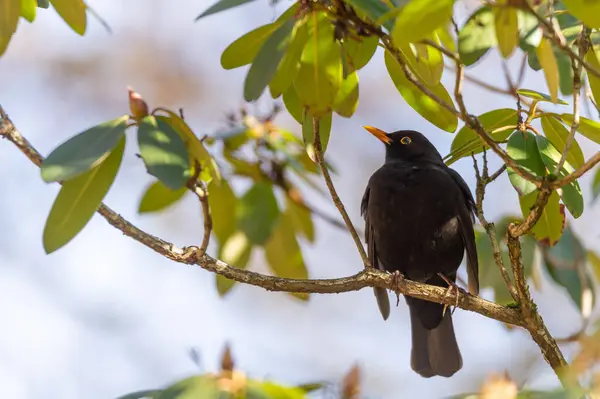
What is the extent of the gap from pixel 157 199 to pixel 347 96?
Result: 1240mm

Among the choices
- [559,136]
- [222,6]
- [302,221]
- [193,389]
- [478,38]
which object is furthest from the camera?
[302,221]

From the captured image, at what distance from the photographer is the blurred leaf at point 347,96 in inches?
123

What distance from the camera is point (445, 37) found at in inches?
122

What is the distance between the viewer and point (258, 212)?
4.19 metres

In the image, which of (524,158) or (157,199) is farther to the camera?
(157,199)

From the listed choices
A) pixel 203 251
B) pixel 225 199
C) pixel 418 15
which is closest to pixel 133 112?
pixel 203 251

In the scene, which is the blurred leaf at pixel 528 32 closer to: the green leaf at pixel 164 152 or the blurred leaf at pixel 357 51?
the blurred leaf at pixel 357 51

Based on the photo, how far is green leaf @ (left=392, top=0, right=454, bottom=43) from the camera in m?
2.36

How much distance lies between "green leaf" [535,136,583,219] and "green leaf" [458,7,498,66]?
0.91 m

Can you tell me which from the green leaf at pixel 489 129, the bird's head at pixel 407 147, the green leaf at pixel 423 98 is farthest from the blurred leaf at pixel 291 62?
the bird's head at pixel 407 147

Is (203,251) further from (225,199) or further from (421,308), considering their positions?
(421,308)

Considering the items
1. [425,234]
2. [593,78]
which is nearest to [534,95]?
[593,78]

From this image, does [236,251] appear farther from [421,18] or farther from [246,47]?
[421,18]

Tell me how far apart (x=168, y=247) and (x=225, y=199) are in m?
0.75
